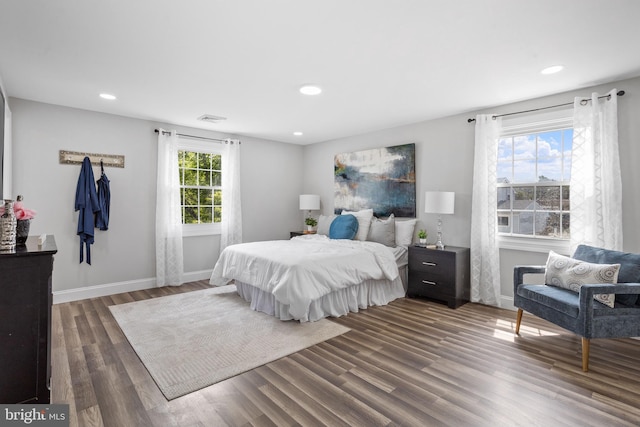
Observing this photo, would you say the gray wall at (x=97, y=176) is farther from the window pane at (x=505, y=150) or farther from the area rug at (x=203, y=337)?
the window pane at (x=505, y=150)

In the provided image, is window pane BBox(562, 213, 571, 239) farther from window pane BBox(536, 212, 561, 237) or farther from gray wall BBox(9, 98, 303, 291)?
gray wall BBox(9, 98, 303, 291)

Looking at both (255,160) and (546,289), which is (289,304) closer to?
(546,289)

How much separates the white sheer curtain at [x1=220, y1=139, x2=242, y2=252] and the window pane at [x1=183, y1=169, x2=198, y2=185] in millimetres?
447

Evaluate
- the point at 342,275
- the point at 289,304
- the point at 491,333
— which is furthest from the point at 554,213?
the point at 289,304

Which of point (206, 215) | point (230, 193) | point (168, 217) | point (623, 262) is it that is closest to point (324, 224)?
point (230, 193)

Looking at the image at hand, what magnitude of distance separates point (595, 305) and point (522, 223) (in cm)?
155

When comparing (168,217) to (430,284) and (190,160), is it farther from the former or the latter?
(430,284)

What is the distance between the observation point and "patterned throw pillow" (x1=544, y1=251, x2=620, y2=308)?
2574 millimetres

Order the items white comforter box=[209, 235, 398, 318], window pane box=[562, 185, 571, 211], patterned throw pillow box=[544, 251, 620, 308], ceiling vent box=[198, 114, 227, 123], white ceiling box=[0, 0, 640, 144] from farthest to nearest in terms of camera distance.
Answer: ceiling vent box=[198, 114, 227, 123], window pane box=[562, 185, 571, 211], white comforter box=[209, 235, 398, 318], patterned throw pillow box=[544, 251, 620, 308], white ceiling box=[0, 0, 640, 144]

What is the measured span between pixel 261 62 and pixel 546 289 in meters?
3.21

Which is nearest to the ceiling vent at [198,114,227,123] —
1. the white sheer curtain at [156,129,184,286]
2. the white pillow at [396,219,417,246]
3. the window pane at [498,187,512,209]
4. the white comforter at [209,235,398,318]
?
the white sheer curtain at [156,129,184,286]

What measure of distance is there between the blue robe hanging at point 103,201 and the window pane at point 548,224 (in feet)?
17.6

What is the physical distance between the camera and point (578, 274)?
2.77m

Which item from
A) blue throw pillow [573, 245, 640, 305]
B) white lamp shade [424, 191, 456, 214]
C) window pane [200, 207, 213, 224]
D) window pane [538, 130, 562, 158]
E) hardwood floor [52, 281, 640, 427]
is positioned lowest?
hardwood floor [52, 281, 640, 427]
